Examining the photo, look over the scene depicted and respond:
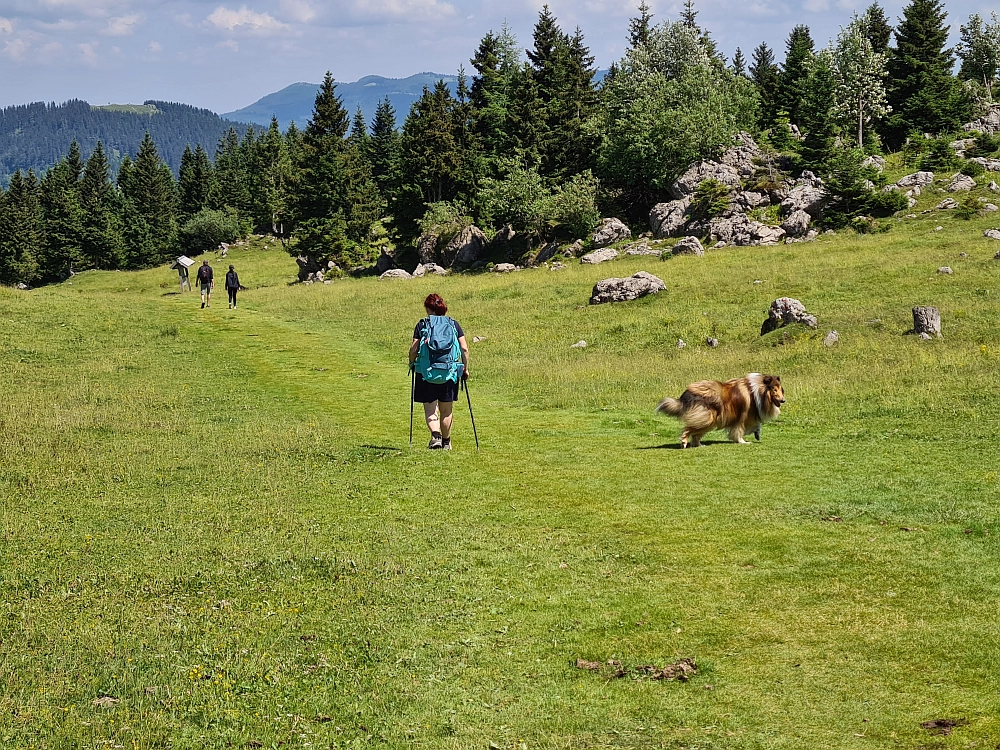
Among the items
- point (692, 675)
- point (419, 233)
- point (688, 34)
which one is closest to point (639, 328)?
point (692, 675)

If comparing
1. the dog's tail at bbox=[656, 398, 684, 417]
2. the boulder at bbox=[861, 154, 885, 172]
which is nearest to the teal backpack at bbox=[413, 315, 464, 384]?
the dog's tail at bbox=[656, 398, 684, 417]

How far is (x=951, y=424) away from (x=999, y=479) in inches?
182

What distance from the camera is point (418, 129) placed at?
2977 inches

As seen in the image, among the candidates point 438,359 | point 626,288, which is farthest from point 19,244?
point 438,359

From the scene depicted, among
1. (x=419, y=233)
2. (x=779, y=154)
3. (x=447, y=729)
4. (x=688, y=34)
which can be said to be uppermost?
(x=688, y=34)

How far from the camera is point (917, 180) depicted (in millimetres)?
55969

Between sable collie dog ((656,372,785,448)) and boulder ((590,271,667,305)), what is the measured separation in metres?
22.4

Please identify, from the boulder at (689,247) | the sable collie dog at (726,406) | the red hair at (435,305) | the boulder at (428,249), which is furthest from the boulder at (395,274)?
the sable collie dog at (726,406)

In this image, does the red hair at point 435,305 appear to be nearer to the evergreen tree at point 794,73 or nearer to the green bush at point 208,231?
the evergreen tree at point 794,73

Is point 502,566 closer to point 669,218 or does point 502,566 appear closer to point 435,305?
point 435,305

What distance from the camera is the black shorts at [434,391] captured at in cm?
1548

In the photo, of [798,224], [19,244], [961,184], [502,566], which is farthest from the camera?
[19,244]

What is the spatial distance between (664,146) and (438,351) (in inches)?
2086

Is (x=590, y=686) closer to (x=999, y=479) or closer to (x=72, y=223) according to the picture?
(x=999, y=479)
